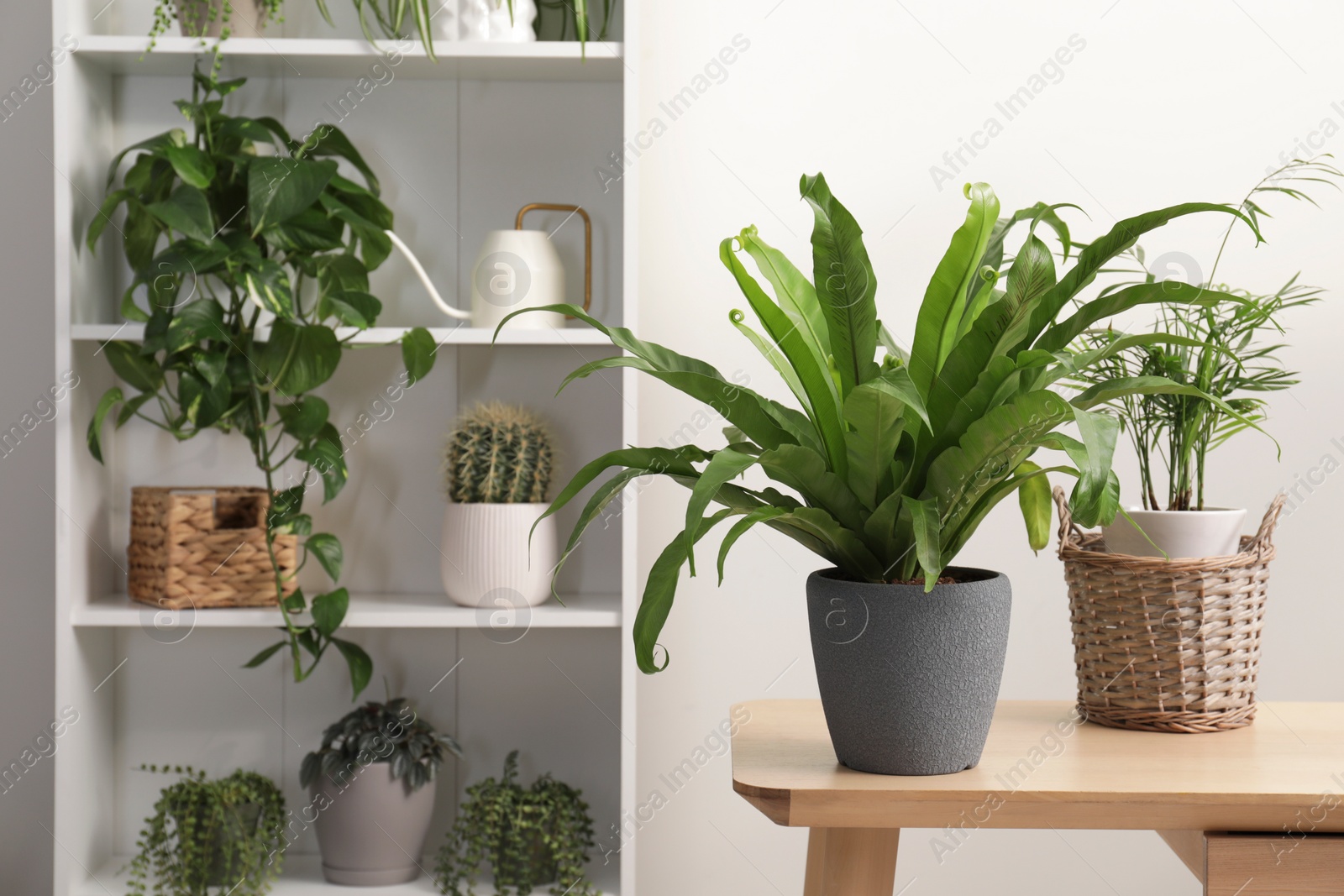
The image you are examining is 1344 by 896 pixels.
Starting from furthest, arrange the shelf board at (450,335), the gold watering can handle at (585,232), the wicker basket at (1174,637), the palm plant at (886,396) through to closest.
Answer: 1. the gold watering can handle at (585,232)
2. the shelf board at (450,335)
3. the wicker basket at (1174,637)
4. the palm plant at (886,396)

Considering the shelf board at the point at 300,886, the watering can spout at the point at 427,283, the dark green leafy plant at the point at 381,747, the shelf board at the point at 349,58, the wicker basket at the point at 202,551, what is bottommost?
the shelf board at the point at 300,886

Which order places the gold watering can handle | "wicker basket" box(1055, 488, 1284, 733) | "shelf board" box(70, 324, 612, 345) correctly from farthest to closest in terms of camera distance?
the gold watering can handle
"shelf board" box(70, 324, 612, 345)
"wicker basket" box(1055, 488, 1284, 733)

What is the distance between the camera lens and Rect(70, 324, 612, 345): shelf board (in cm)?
138

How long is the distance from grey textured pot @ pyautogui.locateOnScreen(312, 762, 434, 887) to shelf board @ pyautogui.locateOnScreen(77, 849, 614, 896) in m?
0.02

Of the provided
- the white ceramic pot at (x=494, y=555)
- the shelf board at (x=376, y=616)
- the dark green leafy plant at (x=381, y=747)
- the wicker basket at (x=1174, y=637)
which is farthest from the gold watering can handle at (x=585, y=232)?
the wicker basket at (x=1174, y=637)

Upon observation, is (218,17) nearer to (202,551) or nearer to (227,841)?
(202,551)

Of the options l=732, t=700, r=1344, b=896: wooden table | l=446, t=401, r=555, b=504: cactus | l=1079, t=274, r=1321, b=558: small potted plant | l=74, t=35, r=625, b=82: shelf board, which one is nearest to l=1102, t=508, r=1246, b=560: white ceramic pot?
l=1079, t=274, r=1321, b=558: small potted plant

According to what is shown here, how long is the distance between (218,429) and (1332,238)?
69.0 inches

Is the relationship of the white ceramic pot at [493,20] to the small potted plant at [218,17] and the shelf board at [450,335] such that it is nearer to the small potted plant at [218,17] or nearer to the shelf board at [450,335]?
the small potted plant at [218,17]

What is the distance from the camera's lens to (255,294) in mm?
1388

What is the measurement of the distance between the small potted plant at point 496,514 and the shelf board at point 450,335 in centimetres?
14

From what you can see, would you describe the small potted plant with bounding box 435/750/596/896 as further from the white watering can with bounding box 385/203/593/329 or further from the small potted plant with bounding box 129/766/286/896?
the white watering can with bounding box 385/203/593/329

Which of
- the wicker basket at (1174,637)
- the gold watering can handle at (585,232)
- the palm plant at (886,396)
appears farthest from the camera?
the gold watering can handle at (585,232)

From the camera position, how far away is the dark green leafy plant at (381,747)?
146 centimetres
